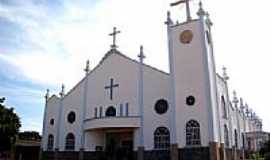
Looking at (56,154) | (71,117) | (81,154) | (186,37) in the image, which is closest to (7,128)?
(56,154)

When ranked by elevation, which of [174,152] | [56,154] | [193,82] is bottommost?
[56,154]

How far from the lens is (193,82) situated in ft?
64.7

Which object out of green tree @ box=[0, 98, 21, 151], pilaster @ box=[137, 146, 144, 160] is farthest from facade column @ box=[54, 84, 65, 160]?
pilaster @ box=[137, 146, 144, 160]

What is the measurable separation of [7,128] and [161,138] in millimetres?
18513

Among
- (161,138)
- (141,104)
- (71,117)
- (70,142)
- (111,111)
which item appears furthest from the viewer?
(71,117)

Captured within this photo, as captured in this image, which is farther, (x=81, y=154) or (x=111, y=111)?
(x=81, y=154)

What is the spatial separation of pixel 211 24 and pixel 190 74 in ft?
16.4

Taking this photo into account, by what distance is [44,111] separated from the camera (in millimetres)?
28953

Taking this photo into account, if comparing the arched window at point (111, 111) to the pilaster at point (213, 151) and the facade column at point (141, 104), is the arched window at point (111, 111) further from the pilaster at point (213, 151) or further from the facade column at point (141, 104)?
the pilaster at point (213, 151)

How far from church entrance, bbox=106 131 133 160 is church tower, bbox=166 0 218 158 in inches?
192

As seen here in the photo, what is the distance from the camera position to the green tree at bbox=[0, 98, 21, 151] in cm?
3005

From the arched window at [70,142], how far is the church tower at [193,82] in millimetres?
10118

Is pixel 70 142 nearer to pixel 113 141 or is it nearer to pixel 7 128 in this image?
pixel 113 141

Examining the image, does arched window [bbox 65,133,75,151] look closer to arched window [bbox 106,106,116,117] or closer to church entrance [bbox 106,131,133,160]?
church entrance [bbox 106,131,133,160]
